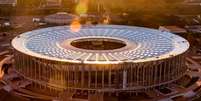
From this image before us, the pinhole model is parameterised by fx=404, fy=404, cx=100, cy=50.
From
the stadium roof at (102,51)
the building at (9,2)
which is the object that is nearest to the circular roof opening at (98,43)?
the stadium roof at (102,51)

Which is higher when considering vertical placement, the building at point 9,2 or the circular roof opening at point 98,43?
the building at point 9,2

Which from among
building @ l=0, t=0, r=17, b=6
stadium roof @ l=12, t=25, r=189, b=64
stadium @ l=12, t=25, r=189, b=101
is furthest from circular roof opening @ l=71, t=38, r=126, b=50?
building @ l=0, t=0, r=17, b=6

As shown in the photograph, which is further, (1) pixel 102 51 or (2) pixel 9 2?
(2) pixel 9 2

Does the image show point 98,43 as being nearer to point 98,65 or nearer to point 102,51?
point 102,51

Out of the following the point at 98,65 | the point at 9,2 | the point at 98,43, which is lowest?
the point at 98,65

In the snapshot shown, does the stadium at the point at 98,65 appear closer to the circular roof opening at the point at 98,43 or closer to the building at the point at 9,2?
the circular roof opening at the point at 98,43

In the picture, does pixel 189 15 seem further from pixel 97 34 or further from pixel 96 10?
pixel 97 34

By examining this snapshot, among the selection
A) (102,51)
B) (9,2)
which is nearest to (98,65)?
(102,51)

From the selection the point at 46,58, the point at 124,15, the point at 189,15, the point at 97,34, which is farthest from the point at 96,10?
the point at 46,58
